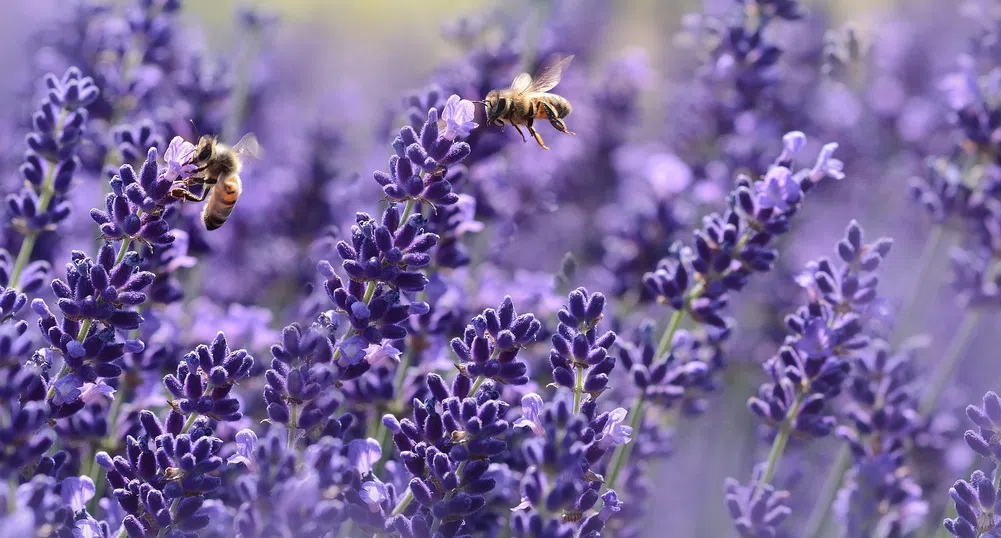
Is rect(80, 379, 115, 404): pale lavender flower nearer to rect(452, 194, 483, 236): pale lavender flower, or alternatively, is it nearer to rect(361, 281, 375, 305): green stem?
rect(361, 281, 375, 305): green stem

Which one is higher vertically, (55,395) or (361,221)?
(361,221)

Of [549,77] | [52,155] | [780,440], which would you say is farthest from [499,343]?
[549,77]

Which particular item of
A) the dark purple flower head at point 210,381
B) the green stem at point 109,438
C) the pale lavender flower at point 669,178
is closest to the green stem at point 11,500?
the dark purple flower head at point 210,381

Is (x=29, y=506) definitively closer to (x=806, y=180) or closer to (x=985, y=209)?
(x=806, y=180)

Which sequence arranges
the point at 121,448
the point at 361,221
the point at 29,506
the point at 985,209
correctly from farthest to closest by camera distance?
the point at 985,209, the point at 121,448, the point at 361,221, the point at 29,506

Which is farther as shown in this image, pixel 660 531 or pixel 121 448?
pixel 660 531

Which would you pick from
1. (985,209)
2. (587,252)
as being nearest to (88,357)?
(587,252)

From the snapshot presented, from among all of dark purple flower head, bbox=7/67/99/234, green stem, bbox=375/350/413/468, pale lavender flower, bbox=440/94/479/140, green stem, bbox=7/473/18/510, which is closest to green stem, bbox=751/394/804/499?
green stem, bbox=375/350/413/468

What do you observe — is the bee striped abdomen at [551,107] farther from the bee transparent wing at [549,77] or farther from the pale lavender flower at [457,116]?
the pale lavender flower at [457,116]
